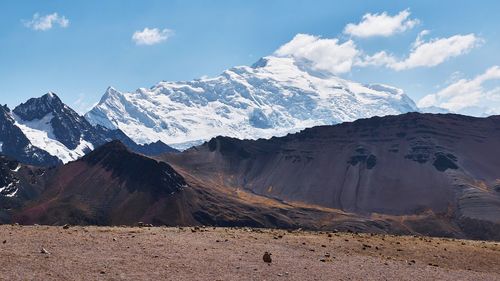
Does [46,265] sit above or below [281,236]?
below

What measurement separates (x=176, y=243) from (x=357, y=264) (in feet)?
35.8

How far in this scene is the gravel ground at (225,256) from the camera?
87.4ft

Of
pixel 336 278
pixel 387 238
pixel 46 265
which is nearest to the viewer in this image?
pixel 46 265

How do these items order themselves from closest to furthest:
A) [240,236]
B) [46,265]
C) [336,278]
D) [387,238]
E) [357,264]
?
[46,265]
[336,278]
[357,264]
[240,236]
[387,238]

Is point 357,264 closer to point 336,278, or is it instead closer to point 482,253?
point 336,278

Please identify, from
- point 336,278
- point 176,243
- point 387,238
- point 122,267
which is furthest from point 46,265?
point 387,238

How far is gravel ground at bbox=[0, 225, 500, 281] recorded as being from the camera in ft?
87.4

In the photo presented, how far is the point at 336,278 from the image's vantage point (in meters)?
28.7

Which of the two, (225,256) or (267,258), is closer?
(267,258)

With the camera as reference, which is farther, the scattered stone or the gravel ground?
the scattered stone

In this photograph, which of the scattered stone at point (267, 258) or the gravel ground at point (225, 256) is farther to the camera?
the scattered stone at point (267, 258)

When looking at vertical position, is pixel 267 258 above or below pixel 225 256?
above

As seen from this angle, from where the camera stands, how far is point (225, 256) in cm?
3148

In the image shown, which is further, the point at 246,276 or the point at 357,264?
the point at 357,264
